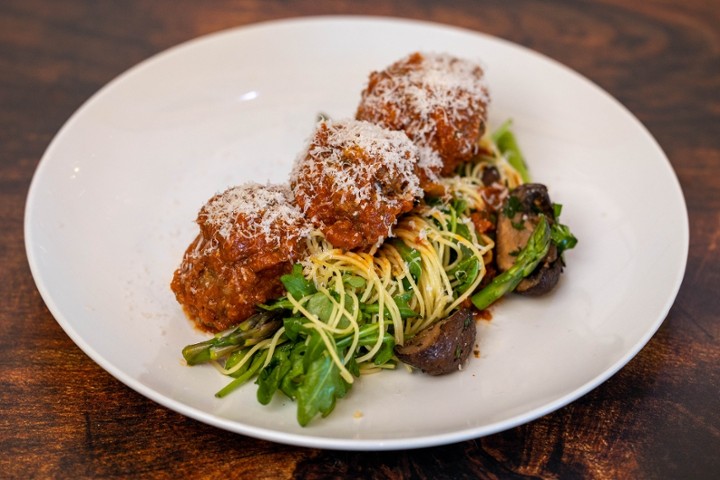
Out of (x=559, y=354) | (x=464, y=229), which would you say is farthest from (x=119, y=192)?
(x=559, y=354)

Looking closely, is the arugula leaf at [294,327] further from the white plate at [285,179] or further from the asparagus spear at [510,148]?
the asparagus spear at [510,148]

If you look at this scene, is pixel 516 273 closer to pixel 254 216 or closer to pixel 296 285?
pixel 296 285

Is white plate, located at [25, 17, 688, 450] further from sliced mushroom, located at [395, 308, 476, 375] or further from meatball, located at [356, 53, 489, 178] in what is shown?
meatball, located at [356, 53, 489, 178]

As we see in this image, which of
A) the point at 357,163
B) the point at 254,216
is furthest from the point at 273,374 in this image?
the point at 357,163

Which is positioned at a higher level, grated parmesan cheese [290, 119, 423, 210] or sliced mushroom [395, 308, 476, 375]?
grated parmesan cheese [290, 119, 423, 210]

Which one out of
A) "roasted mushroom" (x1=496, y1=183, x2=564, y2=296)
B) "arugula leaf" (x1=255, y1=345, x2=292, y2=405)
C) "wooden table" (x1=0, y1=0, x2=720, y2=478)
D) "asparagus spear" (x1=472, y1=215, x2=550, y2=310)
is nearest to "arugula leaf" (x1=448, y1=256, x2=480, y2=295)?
"asparagus spear" (x1=472, y1=215, x2=550, y2=310)

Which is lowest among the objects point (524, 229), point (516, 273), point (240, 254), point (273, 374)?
point (273, 374)
